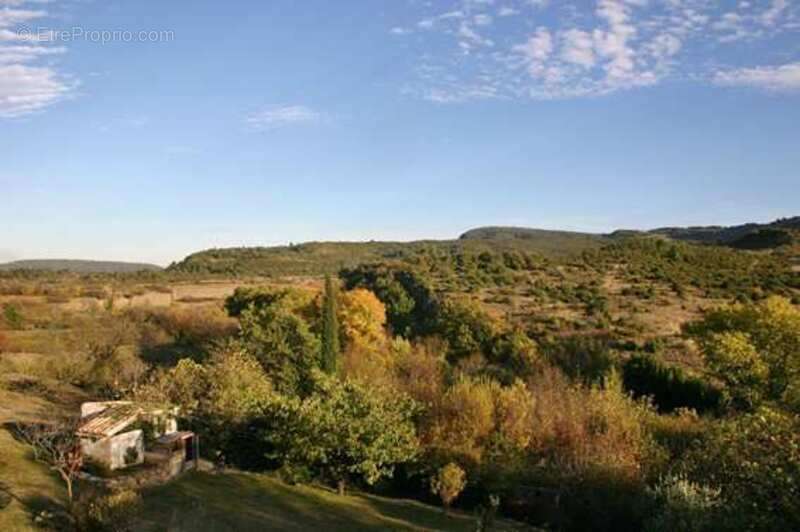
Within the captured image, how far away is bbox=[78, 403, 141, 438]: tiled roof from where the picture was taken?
2325 cm

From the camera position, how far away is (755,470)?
13.7m

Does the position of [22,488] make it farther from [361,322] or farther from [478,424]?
[361,322]

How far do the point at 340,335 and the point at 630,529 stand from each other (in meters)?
28.7

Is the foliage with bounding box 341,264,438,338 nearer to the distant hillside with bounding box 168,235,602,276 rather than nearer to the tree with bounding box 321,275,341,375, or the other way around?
the tree with bounding box 321,275,341,375

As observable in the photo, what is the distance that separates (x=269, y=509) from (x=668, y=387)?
2267cm

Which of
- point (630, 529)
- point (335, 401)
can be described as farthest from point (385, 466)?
point (630, 529)

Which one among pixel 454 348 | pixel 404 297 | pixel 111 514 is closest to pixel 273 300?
pixel 404 297

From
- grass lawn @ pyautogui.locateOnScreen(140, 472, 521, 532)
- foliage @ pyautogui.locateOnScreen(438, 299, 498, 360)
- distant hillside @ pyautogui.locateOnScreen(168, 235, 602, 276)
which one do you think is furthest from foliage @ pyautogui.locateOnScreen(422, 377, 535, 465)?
distant hillside @ pyautogui.locateOnScreen(168, 235, 602, 276)

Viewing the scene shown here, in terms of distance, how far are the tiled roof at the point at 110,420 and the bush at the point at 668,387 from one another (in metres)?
22.6

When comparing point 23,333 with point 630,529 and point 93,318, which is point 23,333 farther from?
point 630,529

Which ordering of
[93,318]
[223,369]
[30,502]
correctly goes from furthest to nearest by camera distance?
[93,318] → [223,369] → [30,502]

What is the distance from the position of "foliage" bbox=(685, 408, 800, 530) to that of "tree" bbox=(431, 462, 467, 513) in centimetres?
720

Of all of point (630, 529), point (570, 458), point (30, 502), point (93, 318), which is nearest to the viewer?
point (30, 502)

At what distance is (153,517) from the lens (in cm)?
1880
